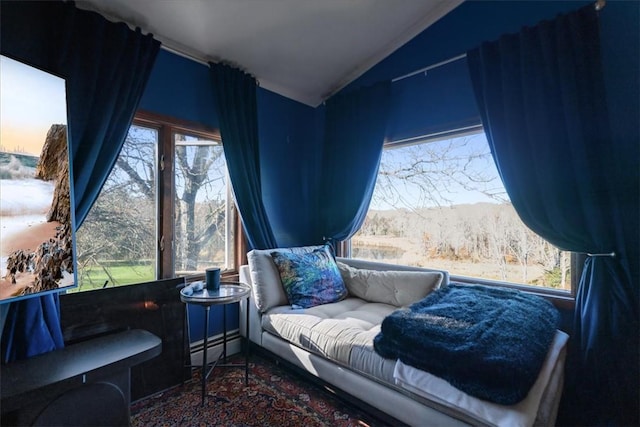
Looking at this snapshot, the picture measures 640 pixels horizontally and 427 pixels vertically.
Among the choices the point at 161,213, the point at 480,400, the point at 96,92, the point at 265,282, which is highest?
the point at 96,92

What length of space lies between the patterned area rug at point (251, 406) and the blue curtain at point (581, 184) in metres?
1.29

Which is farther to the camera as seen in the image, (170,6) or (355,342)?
(170,6)

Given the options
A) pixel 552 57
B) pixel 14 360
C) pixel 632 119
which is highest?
pixel 552 57

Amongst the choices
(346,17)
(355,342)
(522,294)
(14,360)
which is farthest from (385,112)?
(14,360)

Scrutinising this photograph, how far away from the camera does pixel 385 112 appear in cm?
277

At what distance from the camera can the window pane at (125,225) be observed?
1.92 meters

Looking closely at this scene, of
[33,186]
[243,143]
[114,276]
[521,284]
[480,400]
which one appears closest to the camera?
[480,400]

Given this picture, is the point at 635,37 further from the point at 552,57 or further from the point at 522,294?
the point at 522,294

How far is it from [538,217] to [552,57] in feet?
3.42

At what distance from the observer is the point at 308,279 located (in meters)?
2.31

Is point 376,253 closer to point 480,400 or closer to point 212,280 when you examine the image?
point 212,280

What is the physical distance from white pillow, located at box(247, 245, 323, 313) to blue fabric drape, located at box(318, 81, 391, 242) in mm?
996

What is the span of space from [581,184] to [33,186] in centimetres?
292

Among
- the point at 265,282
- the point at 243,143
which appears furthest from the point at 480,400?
the point at 243,143
